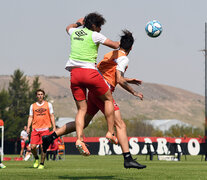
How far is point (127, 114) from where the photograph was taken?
19675 cm

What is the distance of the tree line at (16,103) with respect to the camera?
261ft

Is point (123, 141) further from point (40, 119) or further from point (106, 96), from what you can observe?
point (40, 119)

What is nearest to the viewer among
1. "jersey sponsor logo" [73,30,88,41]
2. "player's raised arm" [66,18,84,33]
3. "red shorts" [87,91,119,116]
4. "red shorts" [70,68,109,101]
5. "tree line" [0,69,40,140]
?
"red shorts" [70,68,109,101]

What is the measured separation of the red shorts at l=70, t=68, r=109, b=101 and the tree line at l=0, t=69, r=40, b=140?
67.5 m

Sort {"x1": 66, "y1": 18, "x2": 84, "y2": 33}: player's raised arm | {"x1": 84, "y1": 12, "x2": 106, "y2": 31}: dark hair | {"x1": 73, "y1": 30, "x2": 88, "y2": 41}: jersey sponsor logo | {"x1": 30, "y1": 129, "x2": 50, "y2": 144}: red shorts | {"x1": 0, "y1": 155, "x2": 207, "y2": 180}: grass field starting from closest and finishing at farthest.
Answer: {"x1": 73, "y1": 30, "x2": 88, "y2": 41}: jersey sponsor logo → {"x1": 84, "y1": 12, "x2": 106, "y2": 31}: dark hair → {"x1": 66, "y1": 18, "x2": 84, "y2": 33}: player's raised arm → {"x1": 0, "y1": 155, "x2": 207, "y2": 180}: grass field → {"x1": 30, "y1": 129, "x2": 50, "y2": 144}: red shorts

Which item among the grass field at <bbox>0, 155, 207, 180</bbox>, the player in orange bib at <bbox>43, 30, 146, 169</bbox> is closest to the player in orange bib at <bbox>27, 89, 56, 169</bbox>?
the grass field at <bbox>0, 155, 207, 180</bbox>

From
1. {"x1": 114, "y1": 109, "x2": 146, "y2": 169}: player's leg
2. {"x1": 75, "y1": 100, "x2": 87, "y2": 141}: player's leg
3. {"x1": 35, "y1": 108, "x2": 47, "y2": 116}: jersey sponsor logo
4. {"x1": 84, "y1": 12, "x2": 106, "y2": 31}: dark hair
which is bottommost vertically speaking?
{"x1": 114, "y1": 109, "x2": 146, "y2": 169}: player's leg

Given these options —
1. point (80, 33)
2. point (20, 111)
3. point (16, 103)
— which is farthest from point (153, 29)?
point (16, 103)

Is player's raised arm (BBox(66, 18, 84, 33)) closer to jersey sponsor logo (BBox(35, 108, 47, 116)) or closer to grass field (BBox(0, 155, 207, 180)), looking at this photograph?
grass field (BBox(0, 155, 207, 180))

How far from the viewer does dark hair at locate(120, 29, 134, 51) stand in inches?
431

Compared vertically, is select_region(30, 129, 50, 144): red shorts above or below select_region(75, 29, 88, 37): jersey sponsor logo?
below

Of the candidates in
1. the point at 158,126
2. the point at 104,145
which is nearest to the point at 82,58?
the point at 104,145

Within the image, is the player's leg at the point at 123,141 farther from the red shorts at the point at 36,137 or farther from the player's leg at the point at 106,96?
the red shorts at the point at 36,137

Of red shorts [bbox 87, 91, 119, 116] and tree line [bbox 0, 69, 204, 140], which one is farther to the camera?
tree line [bbox 0, 69, 204, 140]
